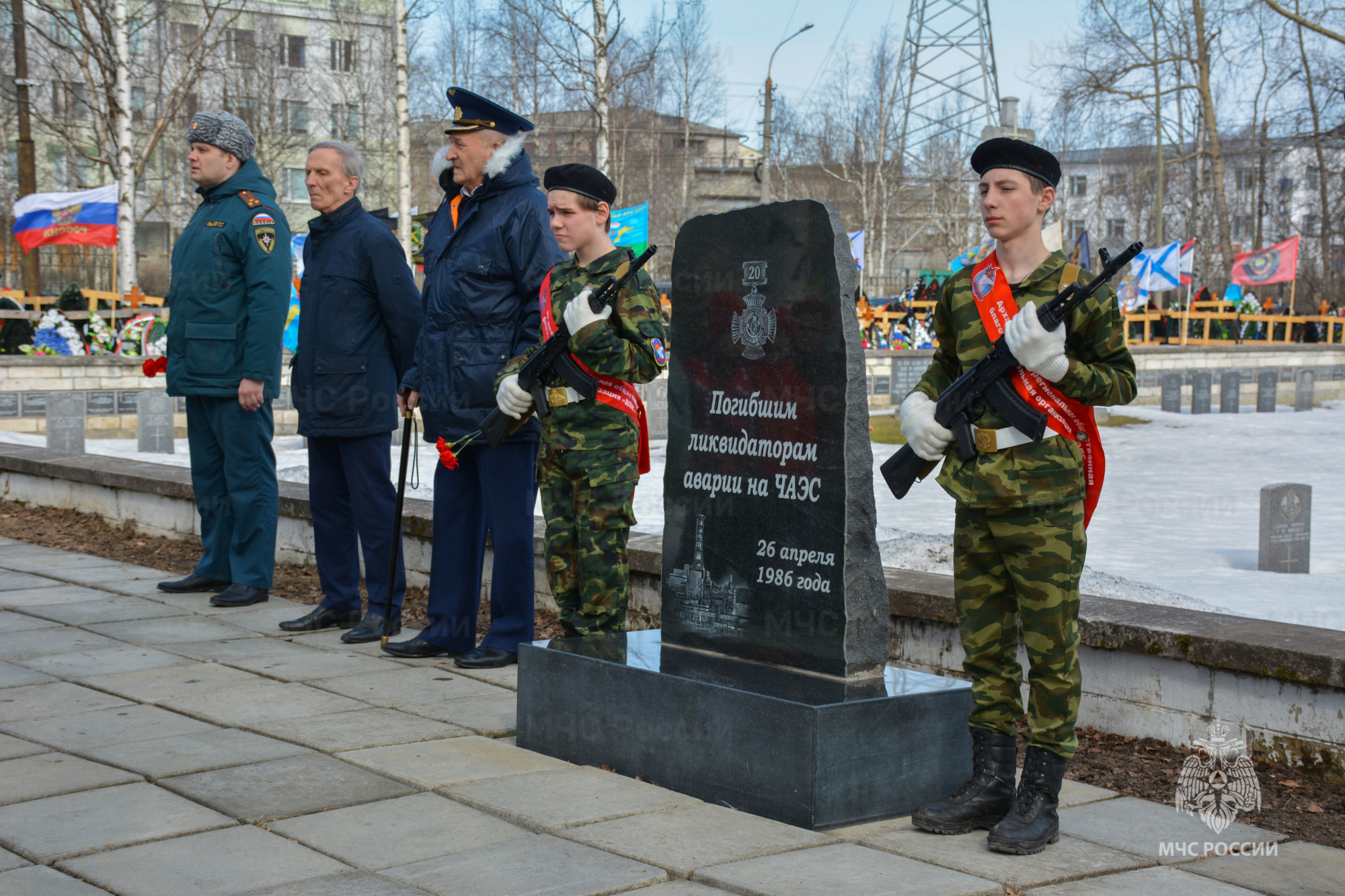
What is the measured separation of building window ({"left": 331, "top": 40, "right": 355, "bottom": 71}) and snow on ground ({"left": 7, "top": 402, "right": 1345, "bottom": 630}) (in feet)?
117

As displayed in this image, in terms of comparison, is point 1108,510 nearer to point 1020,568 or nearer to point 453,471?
point 453,471

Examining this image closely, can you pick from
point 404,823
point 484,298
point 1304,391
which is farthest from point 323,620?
point 1304,391

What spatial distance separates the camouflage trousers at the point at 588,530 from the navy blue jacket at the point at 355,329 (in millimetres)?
1549

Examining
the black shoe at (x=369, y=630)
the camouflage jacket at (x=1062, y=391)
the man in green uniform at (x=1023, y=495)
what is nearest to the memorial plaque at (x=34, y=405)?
the black shoe at (x=369, y=630)

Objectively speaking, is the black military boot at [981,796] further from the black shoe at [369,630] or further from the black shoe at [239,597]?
the black shoe at [239,597]

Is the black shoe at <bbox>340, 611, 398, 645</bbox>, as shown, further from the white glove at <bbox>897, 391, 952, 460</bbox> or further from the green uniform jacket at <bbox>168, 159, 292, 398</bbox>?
the white glove at <bbox>897, 391, 952, 460</bbox>

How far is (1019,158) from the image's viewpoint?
11.8ft

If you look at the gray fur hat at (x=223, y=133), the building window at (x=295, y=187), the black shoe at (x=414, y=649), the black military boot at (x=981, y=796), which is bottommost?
the black shoe at (x=414, y=649)

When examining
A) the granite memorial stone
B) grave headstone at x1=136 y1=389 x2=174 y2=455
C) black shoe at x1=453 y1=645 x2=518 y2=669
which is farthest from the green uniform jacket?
grave headstone at x1=136 y1=389 x2=174 y2=455

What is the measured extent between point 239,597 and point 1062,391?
15.5ft

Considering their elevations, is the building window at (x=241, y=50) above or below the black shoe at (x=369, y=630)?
above

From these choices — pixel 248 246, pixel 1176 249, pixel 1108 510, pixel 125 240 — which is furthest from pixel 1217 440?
pixel 125 240

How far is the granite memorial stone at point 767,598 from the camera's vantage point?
3775 millimetres

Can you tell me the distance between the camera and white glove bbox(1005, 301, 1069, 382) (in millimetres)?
3406
